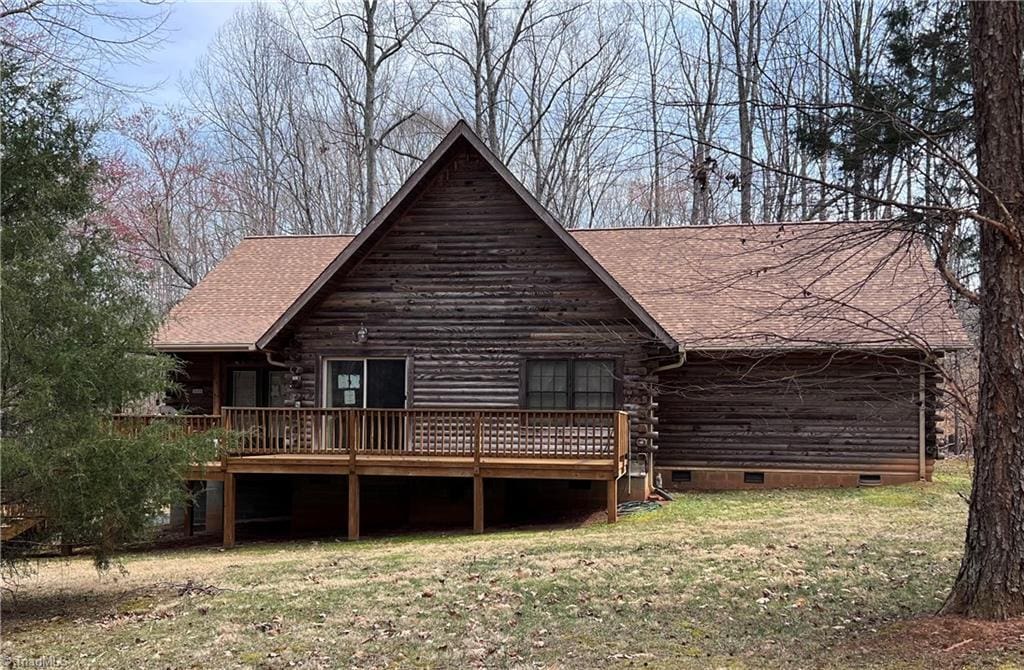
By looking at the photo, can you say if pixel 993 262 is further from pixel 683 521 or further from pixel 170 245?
pixel 170 245

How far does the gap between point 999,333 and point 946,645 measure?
8.13 feet

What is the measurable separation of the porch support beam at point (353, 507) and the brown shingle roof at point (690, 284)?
480 cm

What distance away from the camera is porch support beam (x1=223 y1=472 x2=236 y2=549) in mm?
16734

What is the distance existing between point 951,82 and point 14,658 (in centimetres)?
1061

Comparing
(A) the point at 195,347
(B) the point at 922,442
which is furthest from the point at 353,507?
(B) the point at 922,442

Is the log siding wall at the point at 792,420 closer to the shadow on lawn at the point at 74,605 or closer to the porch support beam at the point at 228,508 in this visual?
the porch support beam at the point at 228,508

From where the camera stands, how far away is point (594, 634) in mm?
8625

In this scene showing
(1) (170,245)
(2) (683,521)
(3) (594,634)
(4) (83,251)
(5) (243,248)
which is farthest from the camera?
(1) (170,245)

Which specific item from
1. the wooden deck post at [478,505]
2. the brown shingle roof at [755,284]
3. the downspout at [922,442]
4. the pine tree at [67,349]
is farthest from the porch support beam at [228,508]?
the downspout at [922,442]

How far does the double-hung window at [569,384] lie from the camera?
1853cm

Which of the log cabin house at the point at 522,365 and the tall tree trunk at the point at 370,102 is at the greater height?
the tall tree trunk at the point at 370,102

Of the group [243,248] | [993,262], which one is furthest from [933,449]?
[243,248]

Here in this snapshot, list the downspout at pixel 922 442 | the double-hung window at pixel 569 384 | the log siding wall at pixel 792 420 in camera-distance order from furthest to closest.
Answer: the log siding wall at pixel 792 420 → the downspout at pixel 922 442 → the double-hung window at pixel 569 384

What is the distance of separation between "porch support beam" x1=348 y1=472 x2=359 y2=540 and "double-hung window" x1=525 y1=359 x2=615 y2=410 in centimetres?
391
